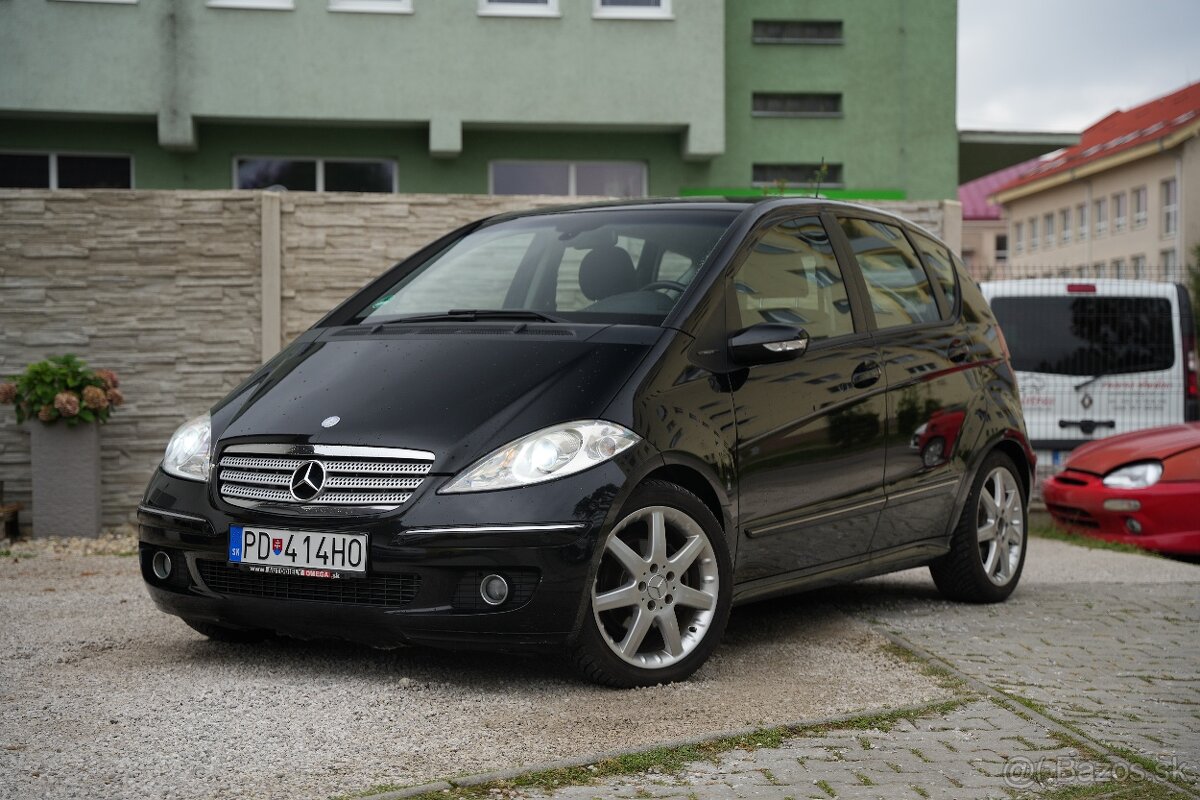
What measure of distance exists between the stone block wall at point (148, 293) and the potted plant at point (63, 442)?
1.40 ft

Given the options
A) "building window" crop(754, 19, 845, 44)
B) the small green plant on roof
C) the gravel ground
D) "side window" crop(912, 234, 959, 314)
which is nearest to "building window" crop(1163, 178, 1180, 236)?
"building window" crop(754, 19, 845, 44)

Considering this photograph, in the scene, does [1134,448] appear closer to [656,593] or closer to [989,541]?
[989,541]

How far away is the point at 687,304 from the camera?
535cm

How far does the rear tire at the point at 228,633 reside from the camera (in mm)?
5401

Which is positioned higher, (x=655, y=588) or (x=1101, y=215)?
(x=1101, y=215)

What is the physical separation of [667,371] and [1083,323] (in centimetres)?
810

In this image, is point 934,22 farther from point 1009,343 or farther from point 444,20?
point 1009,343

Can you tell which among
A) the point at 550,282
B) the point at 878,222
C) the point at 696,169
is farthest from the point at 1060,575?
the point at 696,169

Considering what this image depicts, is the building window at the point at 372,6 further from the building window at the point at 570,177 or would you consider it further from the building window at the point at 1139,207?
the building window at the point at 1139,207

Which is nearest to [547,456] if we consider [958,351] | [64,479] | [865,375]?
[865,375]

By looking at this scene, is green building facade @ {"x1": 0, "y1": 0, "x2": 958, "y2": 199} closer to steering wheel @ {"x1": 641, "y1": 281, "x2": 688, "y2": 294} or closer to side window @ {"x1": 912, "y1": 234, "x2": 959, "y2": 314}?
side window @ {"x1": 912, "y1": 234, "x2": 959, "y2": 314}

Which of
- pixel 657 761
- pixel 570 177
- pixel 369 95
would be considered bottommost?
pixel 657 761

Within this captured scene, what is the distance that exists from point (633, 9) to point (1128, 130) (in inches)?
1892

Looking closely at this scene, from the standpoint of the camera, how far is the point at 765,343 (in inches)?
209
